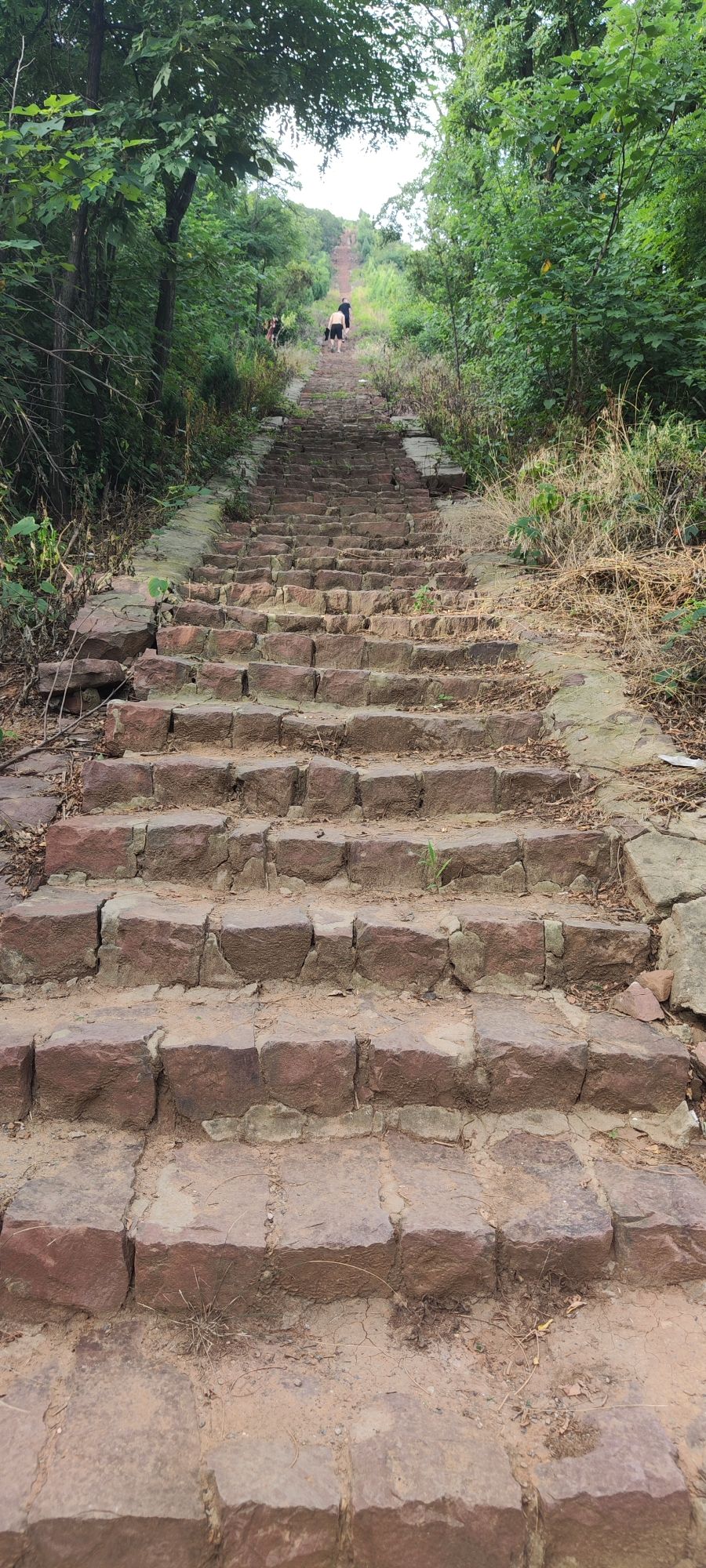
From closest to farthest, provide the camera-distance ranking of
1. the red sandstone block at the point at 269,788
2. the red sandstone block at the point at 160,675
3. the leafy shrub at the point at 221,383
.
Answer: the red sandstone block at the point at 269,788
the red sandstone block at the point at 160,675
the leafy shrub at the point at 221,383

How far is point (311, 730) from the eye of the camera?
3520 millimetres

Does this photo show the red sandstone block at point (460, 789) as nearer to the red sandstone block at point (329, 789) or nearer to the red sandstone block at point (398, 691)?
the red sandstone block at point (329, 789)

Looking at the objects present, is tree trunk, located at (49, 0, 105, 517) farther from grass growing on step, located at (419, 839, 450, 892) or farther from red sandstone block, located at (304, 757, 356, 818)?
grass growing on step, located at (419, 839, 450, 892)

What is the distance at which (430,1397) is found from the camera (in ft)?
5.49

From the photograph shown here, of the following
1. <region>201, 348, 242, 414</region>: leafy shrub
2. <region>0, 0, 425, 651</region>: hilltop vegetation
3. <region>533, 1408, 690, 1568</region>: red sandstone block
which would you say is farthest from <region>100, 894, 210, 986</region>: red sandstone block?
<region>201, 348, 242, 414</region>: leafy shrub

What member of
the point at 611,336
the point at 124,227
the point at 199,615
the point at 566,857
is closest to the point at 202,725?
the point at 199,615

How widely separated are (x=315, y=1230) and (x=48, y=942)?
112 cm

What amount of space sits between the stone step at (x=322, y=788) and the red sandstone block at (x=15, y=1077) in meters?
1.13

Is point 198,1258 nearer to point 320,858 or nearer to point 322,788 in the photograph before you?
point 320,858

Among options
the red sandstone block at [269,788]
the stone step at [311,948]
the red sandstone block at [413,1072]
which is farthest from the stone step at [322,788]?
the red sandstone block at [413,1072]

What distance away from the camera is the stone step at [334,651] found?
4.15 metres

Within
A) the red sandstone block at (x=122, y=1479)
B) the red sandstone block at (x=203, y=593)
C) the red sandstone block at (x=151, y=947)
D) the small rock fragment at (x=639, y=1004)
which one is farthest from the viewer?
the red sandstone block at (x=203, y=593)

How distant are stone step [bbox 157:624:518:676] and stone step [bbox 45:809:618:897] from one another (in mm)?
1499

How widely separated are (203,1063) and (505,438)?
6288 millimetres
